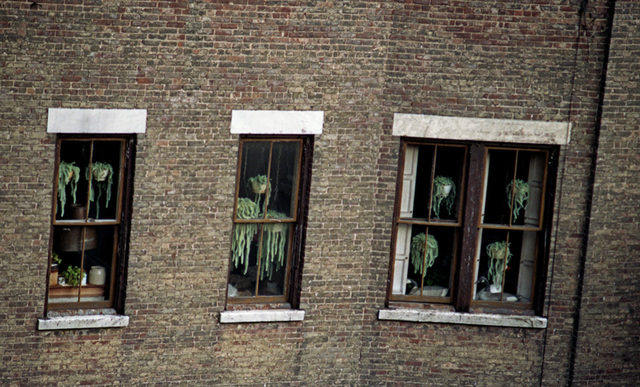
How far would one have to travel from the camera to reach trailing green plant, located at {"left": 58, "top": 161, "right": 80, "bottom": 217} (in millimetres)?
11078

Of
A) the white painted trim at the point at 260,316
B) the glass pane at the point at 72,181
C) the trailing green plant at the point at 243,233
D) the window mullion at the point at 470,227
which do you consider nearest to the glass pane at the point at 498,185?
the window mullion at the point at 470,227

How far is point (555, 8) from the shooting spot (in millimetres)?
11953

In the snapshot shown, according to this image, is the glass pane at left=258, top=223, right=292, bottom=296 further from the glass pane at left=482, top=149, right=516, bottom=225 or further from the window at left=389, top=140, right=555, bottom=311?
the glass pane at left=482, top=149, right=516, bottom=225

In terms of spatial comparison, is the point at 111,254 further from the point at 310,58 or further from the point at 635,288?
the point at 635,288

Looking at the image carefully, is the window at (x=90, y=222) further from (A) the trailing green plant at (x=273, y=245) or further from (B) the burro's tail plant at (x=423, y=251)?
(B) the burro's tail plant at (x=423, y=251)

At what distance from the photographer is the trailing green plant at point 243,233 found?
1184cm

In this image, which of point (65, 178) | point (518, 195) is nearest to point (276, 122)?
point (65, 178)

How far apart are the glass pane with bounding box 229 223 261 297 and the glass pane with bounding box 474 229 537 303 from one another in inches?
115

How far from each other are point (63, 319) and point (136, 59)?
309 cm

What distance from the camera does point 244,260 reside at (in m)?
12.0

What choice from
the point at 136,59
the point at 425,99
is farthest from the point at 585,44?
the point at 136,59

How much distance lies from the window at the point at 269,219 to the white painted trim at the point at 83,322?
1.40 meters

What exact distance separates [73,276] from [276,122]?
9.84 feet

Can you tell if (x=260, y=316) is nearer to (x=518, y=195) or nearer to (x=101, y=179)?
(x=101, y=179)
